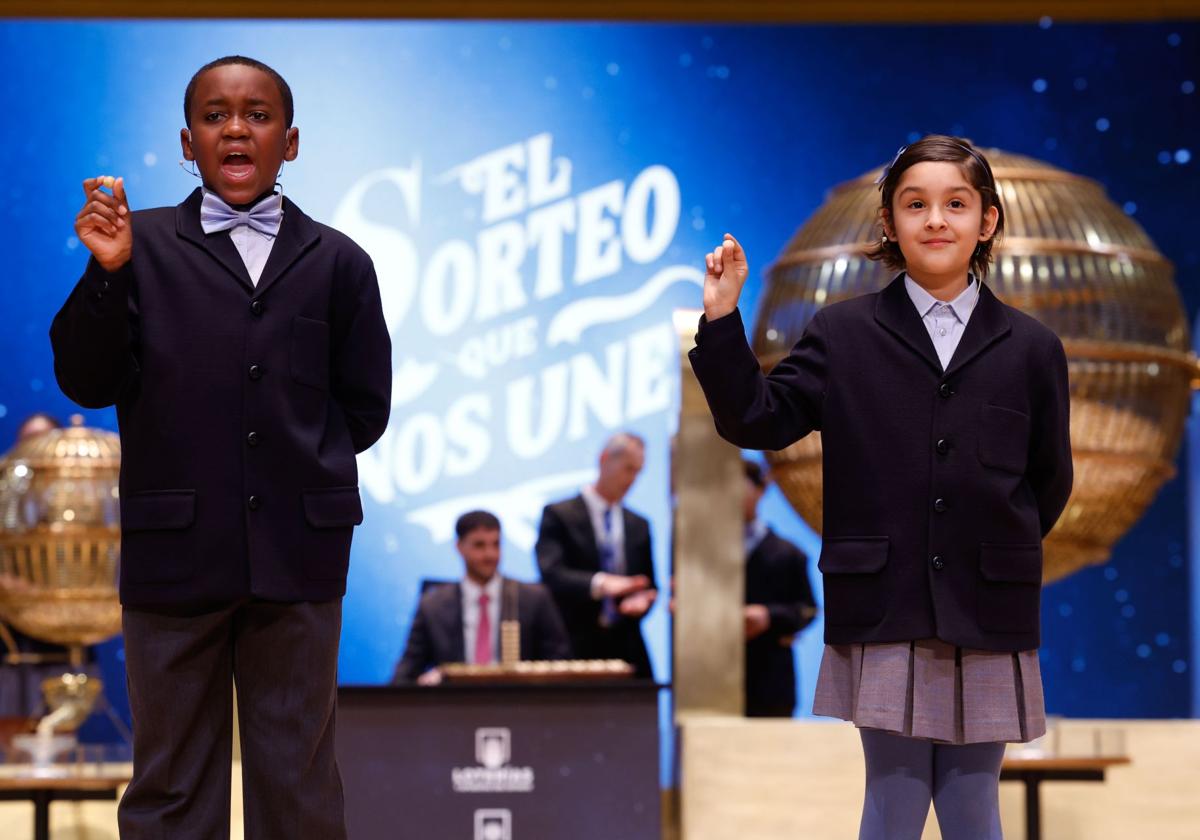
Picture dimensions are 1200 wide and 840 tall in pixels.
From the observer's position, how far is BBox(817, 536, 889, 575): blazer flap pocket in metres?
2.27

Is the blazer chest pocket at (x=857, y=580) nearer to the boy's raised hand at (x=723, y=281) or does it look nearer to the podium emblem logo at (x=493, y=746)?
the boy's raised hand at (x=723, y=281)

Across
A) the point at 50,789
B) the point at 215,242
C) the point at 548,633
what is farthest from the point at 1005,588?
the point at 548,633

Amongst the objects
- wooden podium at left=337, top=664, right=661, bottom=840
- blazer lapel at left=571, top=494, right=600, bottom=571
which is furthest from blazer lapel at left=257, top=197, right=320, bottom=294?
blazer lapel at left=571, top=494, right=600, bottom=571

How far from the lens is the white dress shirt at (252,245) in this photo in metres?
2.35

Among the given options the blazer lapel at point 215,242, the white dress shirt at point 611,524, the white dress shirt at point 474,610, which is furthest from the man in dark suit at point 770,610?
the blazer lapel at point 215,242

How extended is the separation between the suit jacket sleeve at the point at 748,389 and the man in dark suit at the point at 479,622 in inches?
101

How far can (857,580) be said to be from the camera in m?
2.28

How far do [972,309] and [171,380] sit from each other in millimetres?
1179

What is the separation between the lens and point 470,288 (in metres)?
7.21

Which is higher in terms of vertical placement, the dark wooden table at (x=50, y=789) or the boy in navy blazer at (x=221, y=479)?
the boy in navy blazer at (x=221, y=479)

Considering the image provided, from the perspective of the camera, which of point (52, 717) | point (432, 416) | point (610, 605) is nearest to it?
point (52, 717)

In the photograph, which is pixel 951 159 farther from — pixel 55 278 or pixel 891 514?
pixel 55 278

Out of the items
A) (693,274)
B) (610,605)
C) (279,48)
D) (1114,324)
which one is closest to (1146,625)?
(693,274)

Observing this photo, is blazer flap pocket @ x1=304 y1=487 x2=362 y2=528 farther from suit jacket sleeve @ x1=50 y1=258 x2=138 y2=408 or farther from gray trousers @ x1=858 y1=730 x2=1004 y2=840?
gray trousers @ x1=858 y1=730 x2=1004 y2=840
